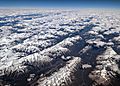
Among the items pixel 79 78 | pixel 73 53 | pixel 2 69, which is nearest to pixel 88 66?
pixel 79 78

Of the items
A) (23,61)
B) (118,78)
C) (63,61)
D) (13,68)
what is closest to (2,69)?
(13,68)

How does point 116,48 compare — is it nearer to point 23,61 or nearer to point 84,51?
point 84,51

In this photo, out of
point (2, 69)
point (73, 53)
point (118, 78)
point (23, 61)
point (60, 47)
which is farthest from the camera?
point (60, 47)

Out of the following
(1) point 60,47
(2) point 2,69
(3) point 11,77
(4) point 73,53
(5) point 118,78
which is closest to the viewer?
(5) point 118,78

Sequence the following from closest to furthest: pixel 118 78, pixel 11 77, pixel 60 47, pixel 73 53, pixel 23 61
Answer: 1. pixel 118 78
2. pixel 11 77
3. pixel 23 61
4. pixel 73 53
5. pixel 60 47

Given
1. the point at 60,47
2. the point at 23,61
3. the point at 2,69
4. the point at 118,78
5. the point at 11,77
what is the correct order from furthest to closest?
1. the point at 60,47
2. the point at 23,61
3. the point at 2,69
4. the point at 11,77
5. the point at 118,78

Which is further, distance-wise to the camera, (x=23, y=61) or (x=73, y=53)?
(x=73, y=53)

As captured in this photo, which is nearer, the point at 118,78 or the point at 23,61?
the point at 118,78

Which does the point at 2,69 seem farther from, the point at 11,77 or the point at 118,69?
the point at 118,69
